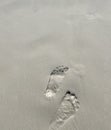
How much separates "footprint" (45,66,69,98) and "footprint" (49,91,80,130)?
16 centimetres

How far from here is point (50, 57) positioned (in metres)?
3.33

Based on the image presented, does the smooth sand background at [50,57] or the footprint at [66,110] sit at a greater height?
the smooth sand background at [50,57]

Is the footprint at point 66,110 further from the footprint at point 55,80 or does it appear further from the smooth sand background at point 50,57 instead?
the footprint at point 55,80

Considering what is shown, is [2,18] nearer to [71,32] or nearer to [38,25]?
[38,25]

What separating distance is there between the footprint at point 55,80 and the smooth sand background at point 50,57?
6cm

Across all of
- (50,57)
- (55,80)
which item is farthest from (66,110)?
(50,57)

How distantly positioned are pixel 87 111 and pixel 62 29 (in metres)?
1.67

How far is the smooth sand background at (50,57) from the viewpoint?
262 cm

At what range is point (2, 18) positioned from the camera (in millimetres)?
4184

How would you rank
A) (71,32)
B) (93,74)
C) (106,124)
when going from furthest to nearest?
1. (71,32)
2. (93,74)
3. (106,124)

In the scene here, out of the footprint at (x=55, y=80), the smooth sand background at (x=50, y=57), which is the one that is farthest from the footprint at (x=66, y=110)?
the footprint at (x=55, y=80)

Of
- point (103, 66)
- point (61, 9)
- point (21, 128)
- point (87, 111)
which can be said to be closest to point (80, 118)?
point (87, 111)

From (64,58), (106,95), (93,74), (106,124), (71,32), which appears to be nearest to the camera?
(106,124)

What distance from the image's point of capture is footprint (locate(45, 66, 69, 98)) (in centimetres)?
284
